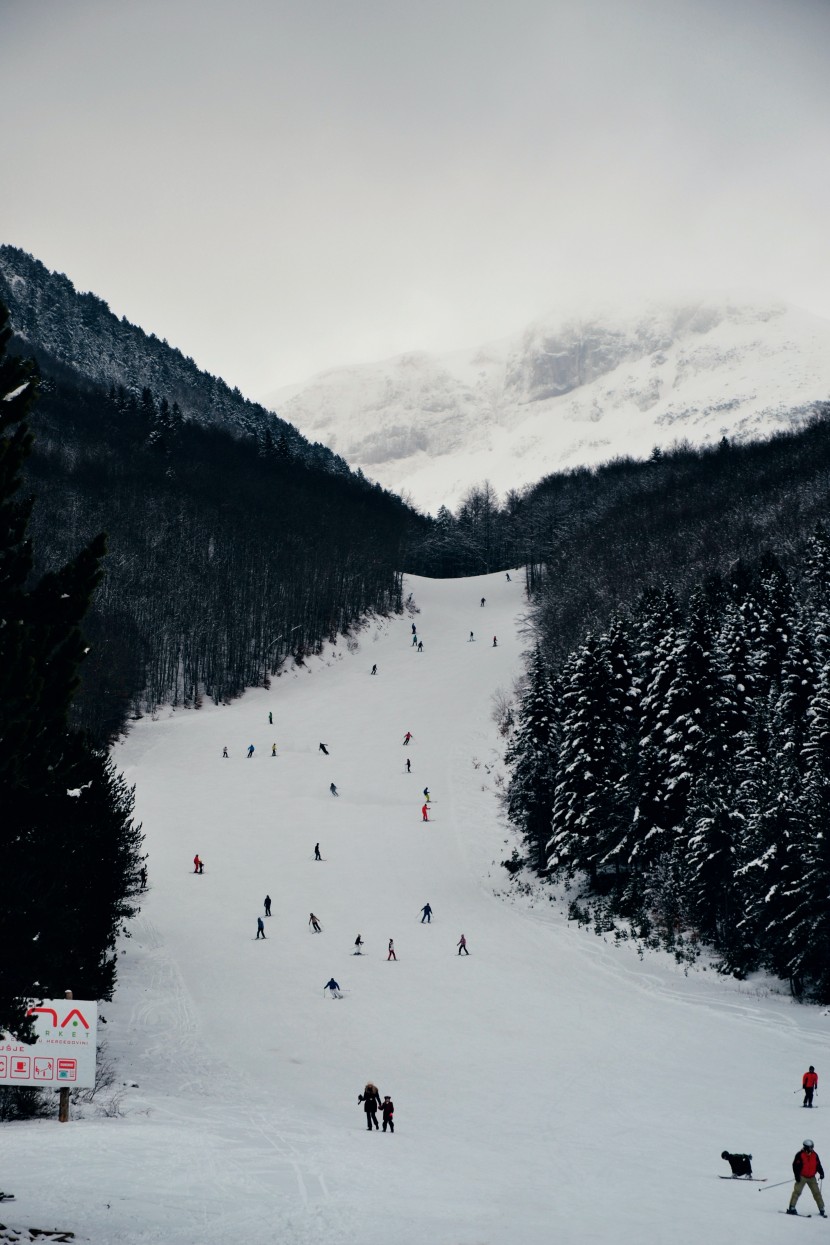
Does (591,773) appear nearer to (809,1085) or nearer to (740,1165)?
(809,1085)

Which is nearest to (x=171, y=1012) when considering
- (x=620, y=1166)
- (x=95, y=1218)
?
(x=620, y=1166)

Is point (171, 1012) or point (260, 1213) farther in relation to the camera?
point (171, 1012)

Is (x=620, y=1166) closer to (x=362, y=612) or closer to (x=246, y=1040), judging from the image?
(x=246, y=1040)

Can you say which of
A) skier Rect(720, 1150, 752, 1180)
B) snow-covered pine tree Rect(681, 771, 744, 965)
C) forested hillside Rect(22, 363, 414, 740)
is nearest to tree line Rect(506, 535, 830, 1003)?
snow-covered pine tree Rect(681, 771, 744, 965)

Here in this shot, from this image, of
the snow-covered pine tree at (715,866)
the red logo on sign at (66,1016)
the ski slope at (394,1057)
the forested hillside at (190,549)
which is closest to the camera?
the ski slope at (394,1057)

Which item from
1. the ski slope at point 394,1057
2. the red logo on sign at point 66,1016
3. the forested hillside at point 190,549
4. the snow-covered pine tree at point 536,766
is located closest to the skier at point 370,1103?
the ski slope at point 394,1057

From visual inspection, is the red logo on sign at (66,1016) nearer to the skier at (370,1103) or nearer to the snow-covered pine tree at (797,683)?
the skier at (370,1103)
